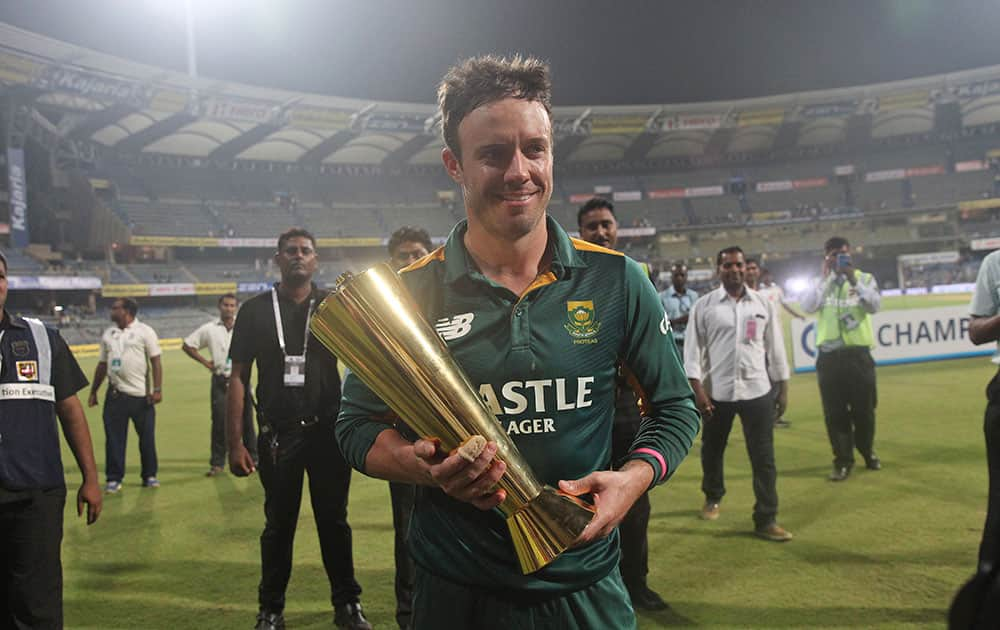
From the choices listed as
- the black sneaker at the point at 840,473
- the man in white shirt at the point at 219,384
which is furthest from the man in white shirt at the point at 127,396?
the black sneaker at the point at 840,473

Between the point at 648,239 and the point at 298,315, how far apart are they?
52.6 metres

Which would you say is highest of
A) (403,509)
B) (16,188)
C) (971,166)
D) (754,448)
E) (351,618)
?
(971,166)

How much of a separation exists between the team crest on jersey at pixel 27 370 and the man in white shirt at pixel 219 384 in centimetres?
411

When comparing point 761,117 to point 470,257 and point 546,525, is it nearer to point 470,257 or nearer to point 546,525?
point 470,257

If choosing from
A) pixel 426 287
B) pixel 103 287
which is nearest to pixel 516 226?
pixel 426 287

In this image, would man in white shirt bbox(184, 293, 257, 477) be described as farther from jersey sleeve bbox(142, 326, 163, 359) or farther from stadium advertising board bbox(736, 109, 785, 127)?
stadium advertising board bbox(736, 109, 785, 127)

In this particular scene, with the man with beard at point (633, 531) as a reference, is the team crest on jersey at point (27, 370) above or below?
above

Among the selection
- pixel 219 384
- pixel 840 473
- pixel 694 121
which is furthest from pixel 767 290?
pixel 694 121

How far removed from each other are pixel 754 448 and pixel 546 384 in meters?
3.78

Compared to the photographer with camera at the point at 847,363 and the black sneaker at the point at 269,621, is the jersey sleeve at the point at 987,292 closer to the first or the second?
the photographer with camera at the point at 847,363

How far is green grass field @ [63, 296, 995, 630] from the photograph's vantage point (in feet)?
11.4

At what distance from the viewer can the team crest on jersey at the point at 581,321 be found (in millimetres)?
1359

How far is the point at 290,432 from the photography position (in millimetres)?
3553

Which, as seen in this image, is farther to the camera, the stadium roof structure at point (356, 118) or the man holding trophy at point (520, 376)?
the stadium roof structure at point (356, 118)
